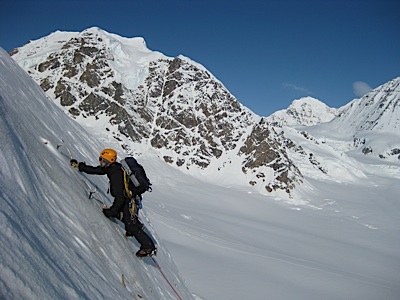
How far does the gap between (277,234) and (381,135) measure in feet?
443

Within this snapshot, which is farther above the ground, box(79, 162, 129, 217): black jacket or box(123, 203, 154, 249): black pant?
box(79, 162, 129, 217): black jacket

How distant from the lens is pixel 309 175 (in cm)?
7062

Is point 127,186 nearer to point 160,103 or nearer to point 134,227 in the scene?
point 134,227

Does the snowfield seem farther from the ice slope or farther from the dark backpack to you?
the dark backpack

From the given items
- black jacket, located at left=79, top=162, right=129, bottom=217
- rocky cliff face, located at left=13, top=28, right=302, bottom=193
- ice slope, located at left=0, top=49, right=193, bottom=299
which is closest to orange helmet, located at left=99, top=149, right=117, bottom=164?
black jacket, located at left=79, top=162, right=129, bottom=217

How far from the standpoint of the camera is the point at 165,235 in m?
18.2

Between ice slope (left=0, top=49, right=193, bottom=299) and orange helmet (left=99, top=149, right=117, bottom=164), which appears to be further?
orange helmet (left=99, top=149, right=117, bottom=164)

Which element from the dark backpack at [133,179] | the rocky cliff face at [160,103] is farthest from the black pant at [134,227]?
the rocky cliff face at [160,103]

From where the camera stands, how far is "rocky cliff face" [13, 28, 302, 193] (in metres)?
54.7

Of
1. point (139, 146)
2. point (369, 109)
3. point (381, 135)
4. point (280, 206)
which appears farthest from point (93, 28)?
point (369, 109)

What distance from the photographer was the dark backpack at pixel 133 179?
5.14 metres

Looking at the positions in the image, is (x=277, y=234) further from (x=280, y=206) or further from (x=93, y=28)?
(x=93, y=28)

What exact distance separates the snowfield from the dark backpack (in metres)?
0.61

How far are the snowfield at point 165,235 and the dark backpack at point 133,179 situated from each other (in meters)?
0.61
